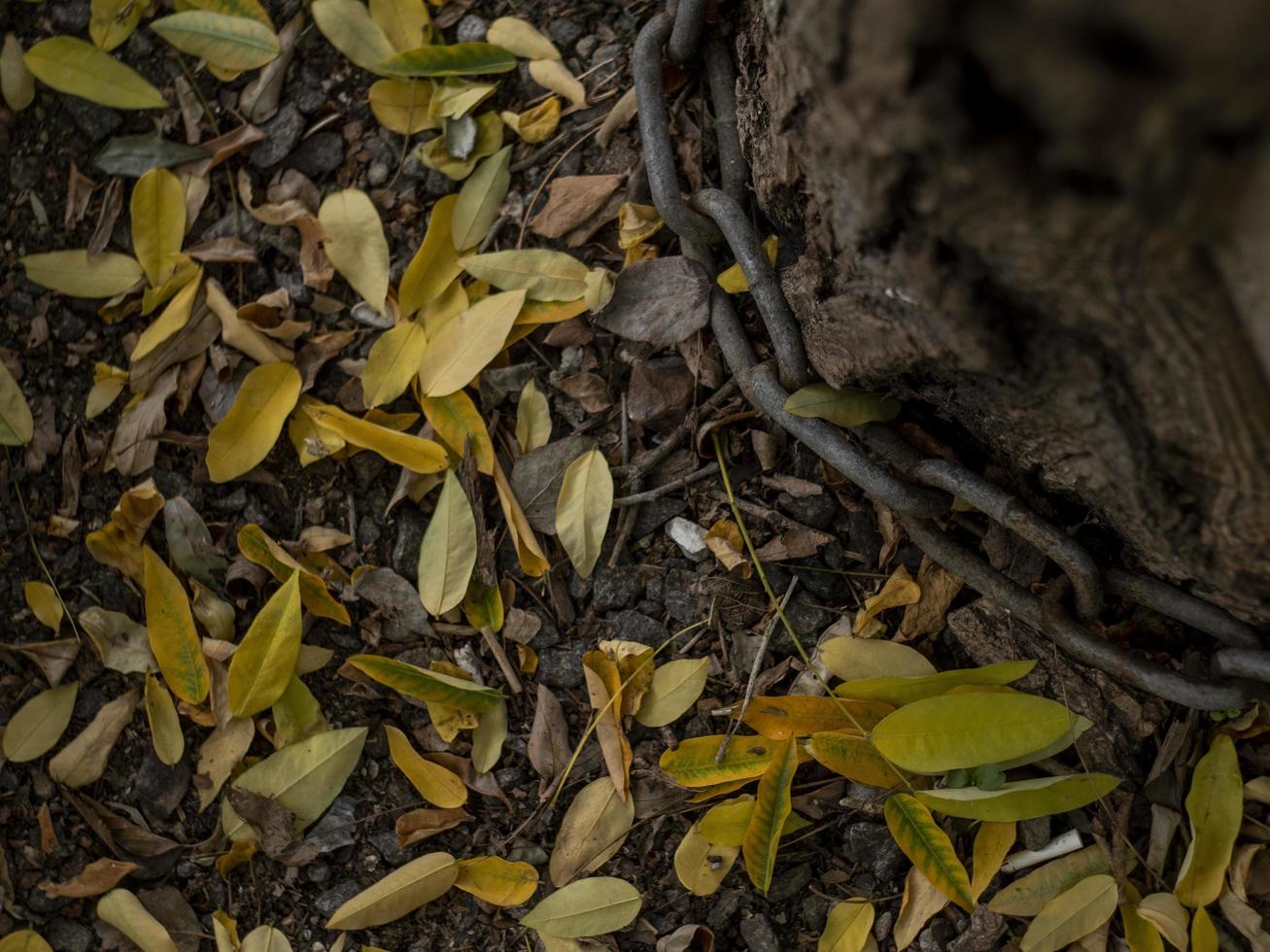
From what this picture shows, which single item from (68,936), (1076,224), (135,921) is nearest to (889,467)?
(1076,224)

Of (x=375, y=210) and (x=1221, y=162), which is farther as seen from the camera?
(x=375, y=210)

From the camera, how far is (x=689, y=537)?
1048 millimetres

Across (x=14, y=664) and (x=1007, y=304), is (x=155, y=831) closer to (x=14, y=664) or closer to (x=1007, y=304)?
(x=14, y=664)

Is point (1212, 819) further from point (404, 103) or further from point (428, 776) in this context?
point (404, 103)

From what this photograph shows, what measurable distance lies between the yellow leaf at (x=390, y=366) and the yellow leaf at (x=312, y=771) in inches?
14.5

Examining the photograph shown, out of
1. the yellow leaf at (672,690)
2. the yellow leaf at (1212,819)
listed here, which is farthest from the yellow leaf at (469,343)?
the yellow leaf at (1212,819)

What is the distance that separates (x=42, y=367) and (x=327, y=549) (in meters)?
0.43

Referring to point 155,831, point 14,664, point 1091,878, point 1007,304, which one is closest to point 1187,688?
point 1091,878

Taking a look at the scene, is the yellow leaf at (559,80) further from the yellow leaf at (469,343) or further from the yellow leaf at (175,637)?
the yellow leaf at (175,637)

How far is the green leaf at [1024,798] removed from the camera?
0.93 metres

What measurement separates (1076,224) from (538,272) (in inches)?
25.1

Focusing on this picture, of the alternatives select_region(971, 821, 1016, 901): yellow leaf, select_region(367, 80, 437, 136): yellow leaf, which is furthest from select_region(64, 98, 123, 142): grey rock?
select_region(971, 821, 1016, 901): yellow leaf

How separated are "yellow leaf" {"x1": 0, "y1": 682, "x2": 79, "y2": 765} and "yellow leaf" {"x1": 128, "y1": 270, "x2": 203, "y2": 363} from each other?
0.42 meters

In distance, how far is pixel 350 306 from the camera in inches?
44.6
